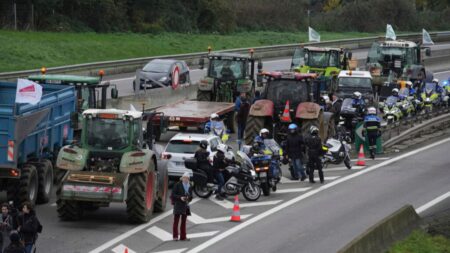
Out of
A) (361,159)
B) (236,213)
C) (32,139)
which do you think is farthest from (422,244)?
(361,159)

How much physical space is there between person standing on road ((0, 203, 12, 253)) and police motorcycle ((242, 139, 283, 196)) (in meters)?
9.15

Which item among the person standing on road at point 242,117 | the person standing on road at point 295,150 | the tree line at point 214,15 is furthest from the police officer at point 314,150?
the tree line at point 214,15

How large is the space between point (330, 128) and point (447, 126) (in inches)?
312

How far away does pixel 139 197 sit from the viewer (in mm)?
23234

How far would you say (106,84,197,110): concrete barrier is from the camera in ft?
129

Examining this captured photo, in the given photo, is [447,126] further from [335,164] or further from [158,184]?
[158,184]

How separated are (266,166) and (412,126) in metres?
12.7

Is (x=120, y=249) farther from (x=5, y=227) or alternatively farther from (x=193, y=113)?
(x=193, y=113)

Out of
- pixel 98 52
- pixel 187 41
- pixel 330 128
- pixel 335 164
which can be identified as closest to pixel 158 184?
pixel 335 164

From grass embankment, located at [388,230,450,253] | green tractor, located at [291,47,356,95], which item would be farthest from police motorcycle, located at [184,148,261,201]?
green tractor, located at [291,47,356,95]

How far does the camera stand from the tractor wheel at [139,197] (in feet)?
76.1

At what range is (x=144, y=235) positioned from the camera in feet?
74.9

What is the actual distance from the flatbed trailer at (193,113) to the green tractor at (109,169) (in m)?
8.34

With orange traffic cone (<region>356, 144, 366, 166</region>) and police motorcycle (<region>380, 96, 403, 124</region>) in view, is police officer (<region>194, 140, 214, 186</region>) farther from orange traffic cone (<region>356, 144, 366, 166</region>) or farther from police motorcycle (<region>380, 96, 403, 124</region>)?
police motorcycle (<region>380, 96, 403, 124</region>)
